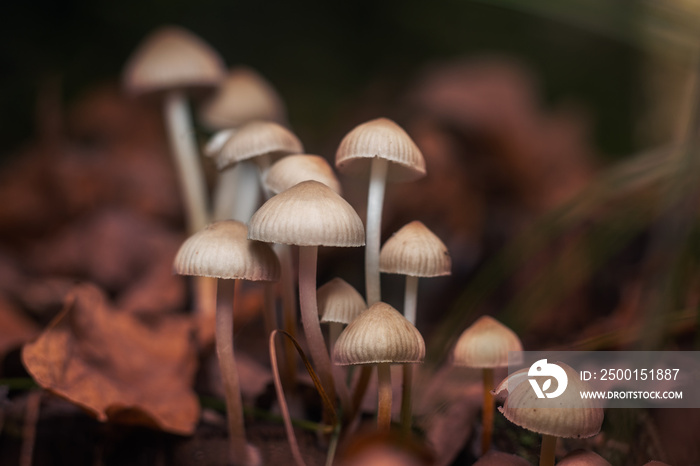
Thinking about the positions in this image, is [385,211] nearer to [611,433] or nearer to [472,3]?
[611,433]

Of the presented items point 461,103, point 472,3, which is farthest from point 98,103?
point 472,3

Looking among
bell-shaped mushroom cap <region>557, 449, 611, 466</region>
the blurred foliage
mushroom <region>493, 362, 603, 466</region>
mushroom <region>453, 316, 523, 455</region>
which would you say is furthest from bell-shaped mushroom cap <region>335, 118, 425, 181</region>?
the blurred foliage

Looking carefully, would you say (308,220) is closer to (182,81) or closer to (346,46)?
(182,81)

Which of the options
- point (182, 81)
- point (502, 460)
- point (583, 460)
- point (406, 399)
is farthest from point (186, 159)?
point (583, 460)

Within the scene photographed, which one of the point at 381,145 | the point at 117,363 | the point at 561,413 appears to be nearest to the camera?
the point at 561,413

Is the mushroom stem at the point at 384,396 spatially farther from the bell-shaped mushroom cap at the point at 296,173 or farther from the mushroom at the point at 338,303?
the bell-shaped mushroom cap at the point at 296,173

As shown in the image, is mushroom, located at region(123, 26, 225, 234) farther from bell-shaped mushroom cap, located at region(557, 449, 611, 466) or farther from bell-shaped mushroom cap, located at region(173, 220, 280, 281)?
bell-shaped mushroom cap, located at region(557, 449, 611, 466)
